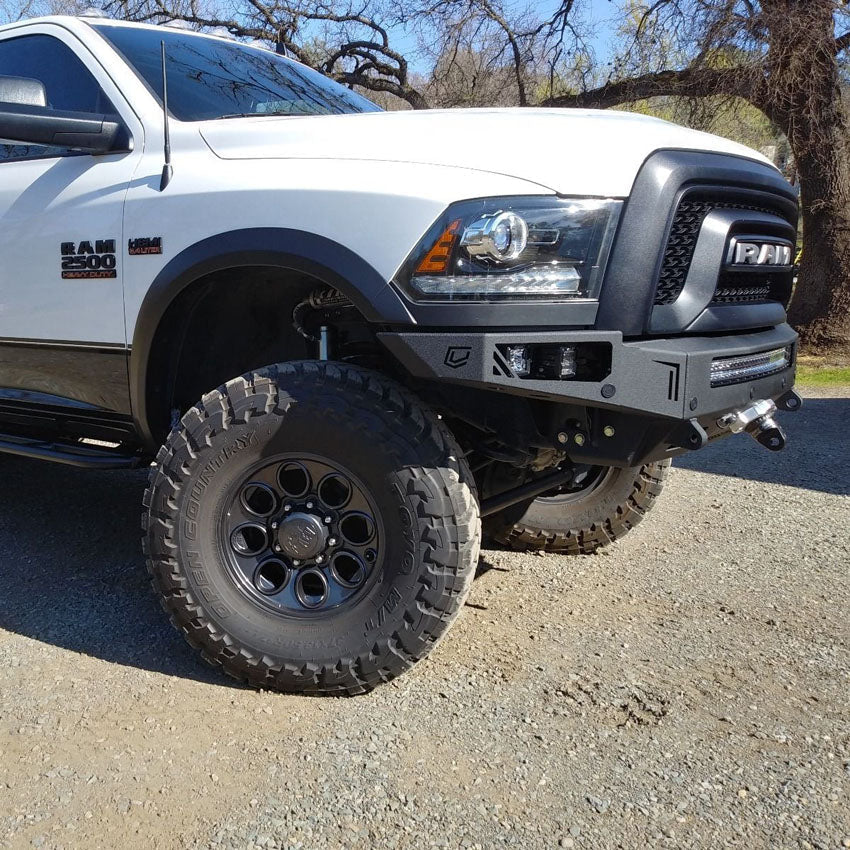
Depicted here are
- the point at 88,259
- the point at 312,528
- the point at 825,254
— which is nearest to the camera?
the point at 312,528

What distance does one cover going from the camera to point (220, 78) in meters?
3.63

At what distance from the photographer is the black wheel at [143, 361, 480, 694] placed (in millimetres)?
2672

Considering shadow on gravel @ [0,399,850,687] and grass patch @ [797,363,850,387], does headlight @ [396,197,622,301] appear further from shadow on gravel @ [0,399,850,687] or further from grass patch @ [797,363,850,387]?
grass patch @ [797,363,850,387]

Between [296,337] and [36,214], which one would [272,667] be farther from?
[36,214]

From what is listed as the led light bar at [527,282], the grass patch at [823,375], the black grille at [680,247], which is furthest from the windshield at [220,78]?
the grass patch at [823,375]

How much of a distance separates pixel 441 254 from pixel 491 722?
1.39 metres

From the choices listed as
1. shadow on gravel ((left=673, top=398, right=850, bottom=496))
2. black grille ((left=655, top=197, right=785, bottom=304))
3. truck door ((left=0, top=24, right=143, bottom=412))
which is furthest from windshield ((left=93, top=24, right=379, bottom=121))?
shadow on gravel ((left=673, top=398, right=850, bottom=496))

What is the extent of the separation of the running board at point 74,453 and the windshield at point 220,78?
1282 millimetres

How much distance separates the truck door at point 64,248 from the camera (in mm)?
3213

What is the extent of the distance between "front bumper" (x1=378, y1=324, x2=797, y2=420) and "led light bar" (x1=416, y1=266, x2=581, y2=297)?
0.39ft

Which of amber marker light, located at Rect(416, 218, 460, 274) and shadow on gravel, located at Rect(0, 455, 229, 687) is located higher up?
amber marker light, located at Rect(416, 218, 460, 274)

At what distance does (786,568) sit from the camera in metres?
3.98

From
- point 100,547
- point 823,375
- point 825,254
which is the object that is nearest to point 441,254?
point 100,547

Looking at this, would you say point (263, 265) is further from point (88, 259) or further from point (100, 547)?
point (100, 547)
